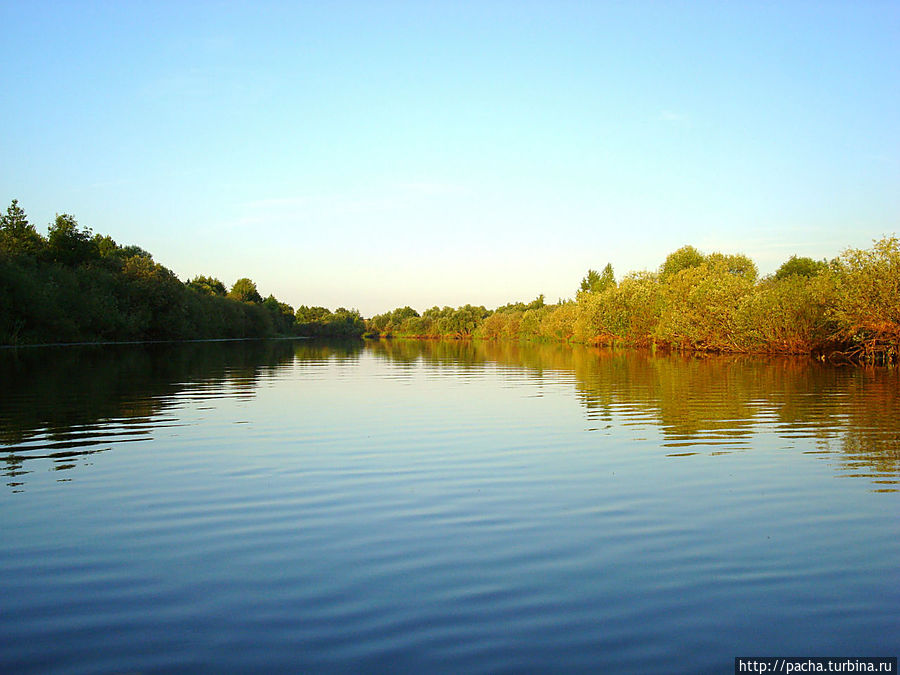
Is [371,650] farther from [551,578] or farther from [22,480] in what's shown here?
[22,480]

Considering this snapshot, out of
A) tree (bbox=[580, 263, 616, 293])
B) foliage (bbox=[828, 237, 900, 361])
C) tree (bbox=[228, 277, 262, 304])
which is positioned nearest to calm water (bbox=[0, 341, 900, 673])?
foliage (bbox=[828, 237, 900, 361])

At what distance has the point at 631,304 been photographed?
77500mm

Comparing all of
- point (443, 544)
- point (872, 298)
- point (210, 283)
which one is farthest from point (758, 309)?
point (210, 283)

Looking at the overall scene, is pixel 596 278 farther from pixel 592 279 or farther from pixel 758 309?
pixel 758 309

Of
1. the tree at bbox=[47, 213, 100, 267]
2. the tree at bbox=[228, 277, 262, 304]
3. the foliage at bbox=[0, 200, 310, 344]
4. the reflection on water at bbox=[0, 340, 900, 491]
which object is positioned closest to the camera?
the reflection on water at bbox=[0, 340, 900, 491]

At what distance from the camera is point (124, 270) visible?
87.2 m

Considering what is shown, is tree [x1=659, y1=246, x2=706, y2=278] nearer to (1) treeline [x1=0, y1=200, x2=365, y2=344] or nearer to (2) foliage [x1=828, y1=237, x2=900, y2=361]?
(2) foliage [x1=828, y1=237, x2=900, y2=361]

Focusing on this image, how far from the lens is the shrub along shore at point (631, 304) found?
39.5m

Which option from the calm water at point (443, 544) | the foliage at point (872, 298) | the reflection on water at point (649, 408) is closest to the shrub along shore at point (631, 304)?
the foliage at point (872, 298)

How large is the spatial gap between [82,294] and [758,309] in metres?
67.1

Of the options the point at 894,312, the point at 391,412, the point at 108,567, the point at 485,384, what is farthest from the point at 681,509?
the point at 894,312

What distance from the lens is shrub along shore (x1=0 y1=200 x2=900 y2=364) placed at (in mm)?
39500

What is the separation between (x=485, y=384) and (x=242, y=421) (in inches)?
547

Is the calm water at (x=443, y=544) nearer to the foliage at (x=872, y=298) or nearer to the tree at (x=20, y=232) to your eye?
the foliage at (x=872, y=298)
